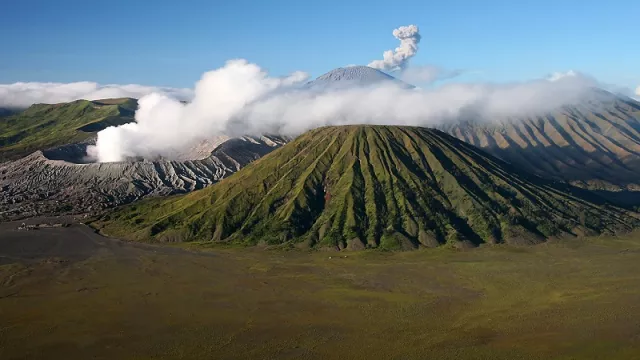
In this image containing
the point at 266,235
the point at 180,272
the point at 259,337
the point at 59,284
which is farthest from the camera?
the point at 266,235

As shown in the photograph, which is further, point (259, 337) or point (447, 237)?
point (447, 237)

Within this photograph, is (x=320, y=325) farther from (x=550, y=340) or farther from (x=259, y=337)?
(x=550, y=340)

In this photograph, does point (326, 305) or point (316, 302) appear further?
point (316, 302)

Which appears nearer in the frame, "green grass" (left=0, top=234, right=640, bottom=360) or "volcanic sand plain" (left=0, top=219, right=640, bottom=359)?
"green grass" (left=0, top=234, right=640, bottom=360)

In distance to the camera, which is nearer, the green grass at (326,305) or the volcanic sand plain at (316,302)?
the green grass at (326,305)

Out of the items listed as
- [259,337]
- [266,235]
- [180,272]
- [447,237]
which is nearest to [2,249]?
[180,272]

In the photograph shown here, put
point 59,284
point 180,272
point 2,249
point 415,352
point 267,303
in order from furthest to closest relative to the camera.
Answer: point 2,249 < point 180,272 < point 59,284 < point 267,303 < point 415,352
